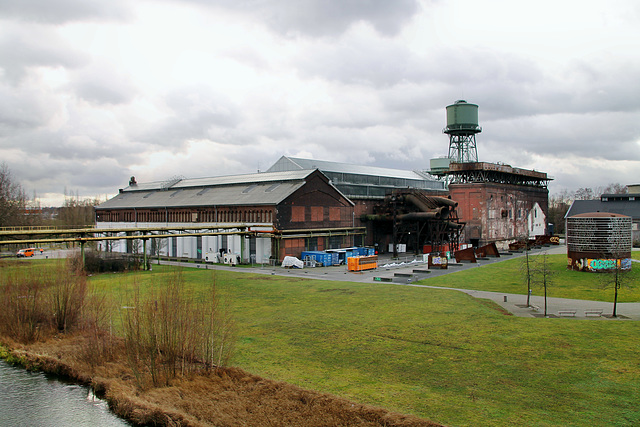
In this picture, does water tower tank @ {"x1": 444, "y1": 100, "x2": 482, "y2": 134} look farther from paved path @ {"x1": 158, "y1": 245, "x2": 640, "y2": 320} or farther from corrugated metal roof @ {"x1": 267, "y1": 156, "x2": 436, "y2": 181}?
paved path @ {"x1": 158, "y1": 245, "x2": 640, "y2": 320}

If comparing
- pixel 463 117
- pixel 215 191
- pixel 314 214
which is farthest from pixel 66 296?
pixel 463 117

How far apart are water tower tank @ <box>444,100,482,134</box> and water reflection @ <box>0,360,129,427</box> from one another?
72922mm

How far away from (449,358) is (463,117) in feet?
225

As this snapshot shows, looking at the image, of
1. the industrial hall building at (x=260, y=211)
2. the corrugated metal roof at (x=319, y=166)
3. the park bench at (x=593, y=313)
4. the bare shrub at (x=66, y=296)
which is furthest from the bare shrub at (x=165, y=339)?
the corrugated metal roof at (x=319, y=166)

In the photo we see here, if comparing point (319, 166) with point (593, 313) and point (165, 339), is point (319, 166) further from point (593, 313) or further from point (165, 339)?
point (165, 339)

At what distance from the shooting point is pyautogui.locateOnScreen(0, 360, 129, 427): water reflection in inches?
523

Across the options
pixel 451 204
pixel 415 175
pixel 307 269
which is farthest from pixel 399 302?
pixel 415 175

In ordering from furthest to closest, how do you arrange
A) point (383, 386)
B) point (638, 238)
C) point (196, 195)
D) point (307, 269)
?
point (638, 238), point (196, 195), point (307, 269), point (383, 386)

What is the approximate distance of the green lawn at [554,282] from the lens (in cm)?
2844

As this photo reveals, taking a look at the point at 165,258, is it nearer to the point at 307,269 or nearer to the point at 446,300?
the point at 307,269

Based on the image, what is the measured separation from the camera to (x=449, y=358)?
15.2 m

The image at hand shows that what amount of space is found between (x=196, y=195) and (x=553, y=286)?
43192 mm

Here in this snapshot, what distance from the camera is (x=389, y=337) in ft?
58.5

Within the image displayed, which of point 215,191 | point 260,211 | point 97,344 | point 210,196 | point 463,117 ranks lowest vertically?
point 97,344
